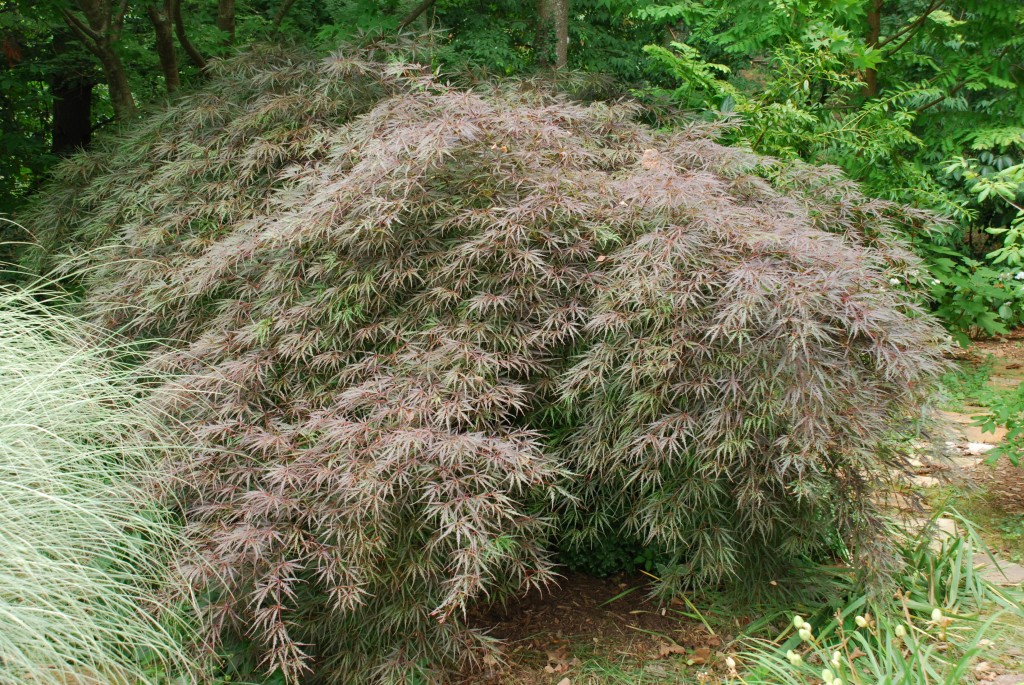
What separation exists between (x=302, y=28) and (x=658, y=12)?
9.71ft

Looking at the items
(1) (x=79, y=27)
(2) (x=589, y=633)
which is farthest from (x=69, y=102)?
(2) (x=589, y=633)

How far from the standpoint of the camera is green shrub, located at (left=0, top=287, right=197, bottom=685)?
2.46m

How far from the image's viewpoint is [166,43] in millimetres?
5715

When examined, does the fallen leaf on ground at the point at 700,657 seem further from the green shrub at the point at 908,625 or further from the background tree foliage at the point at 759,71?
the background tree foliage at the point at 759,71

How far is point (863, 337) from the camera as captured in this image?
9.66 ft

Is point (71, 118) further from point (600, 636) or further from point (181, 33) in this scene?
point (600, 636)

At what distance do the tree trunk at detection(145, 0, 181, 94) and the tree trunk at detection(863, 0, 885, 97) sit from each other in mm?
4605

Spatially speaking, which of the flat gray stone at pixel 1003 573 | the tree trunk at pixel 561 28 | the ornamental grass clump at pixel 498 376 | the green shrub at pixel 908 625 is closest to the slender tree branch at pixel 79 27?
the ornamental grass clump at pixel 498 376

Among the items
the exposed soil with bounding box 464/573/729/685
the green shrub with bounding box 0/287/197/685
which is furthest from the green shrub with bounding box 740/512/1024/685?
the green shrub with bounding box 0/287/197/685

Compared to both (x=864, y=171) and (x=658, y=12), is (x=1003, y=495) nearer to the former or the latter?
(x=864, y=171)

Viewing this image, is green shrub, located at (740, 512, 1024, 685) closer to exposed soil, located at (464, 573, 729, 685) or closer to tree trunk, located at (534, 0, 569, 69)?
exposed soil, located at (464, 573, 729, 685)

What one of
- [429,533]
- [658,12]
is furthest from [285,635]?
[658,12]

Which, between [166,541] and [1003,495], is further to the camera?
[1003,495]

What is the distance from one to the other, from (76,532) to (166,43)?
13.5 feet
